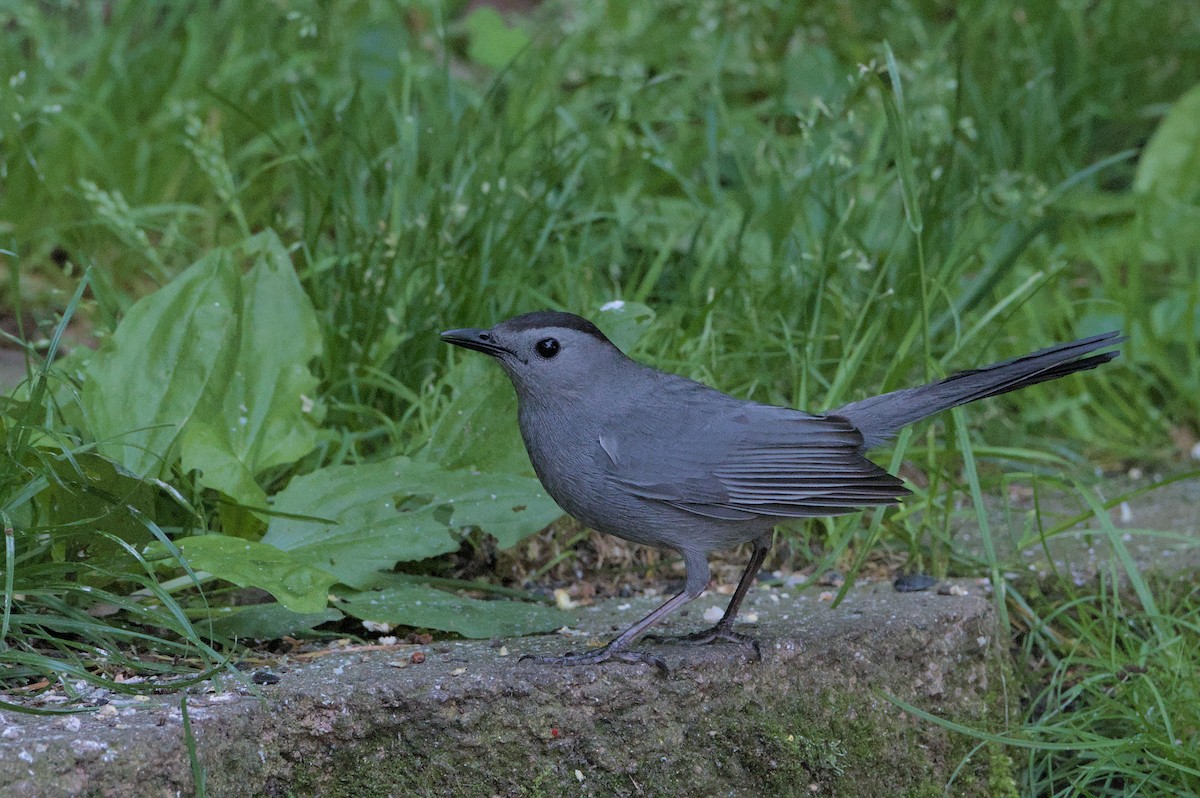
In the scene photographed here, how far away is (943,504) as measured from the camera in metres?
4.12

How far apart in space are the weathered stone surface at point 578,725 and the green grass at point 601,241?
23 cm

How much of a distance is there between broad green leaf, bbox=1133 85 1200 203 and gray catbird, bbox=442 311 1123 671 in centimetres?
310

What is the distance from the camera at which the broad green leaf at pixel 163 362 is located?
136 inches

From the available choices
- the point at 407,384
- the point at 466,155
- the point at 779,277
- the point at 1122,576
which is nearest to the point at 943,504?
the point at 1122,576

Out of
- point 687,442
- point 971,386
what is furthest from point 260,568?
point 971,386

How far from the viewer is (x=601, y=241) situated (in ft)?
16.3

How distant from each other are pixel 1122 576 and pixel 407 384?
221 centimetres

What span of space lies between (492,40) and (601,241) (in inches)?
78.5

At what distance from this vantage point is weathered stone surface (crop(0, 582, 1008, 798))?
250 centimetres

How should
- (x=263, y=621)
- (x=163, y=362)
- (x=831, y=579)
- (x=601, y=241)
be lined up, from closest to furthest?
(x=263, y=621) → (x=163, y=362) → (x=831, y=579) → (x=601, y=241)

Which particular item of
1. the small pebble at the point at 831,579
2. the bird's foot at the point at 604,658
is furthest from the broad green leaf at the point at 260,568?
the small pebble at the point at 831,579

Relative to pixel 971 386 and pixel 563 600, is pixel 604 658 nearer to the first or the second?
pixel 563 600

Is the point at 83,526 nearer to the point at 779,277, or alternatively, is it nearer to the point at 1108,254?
the point at 779,277

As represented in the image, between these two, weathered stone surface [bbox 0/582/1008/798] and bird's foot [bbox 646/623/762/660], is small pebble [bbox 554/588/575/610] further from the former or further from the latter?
bird's foot [bbox 646/623/762/660]
